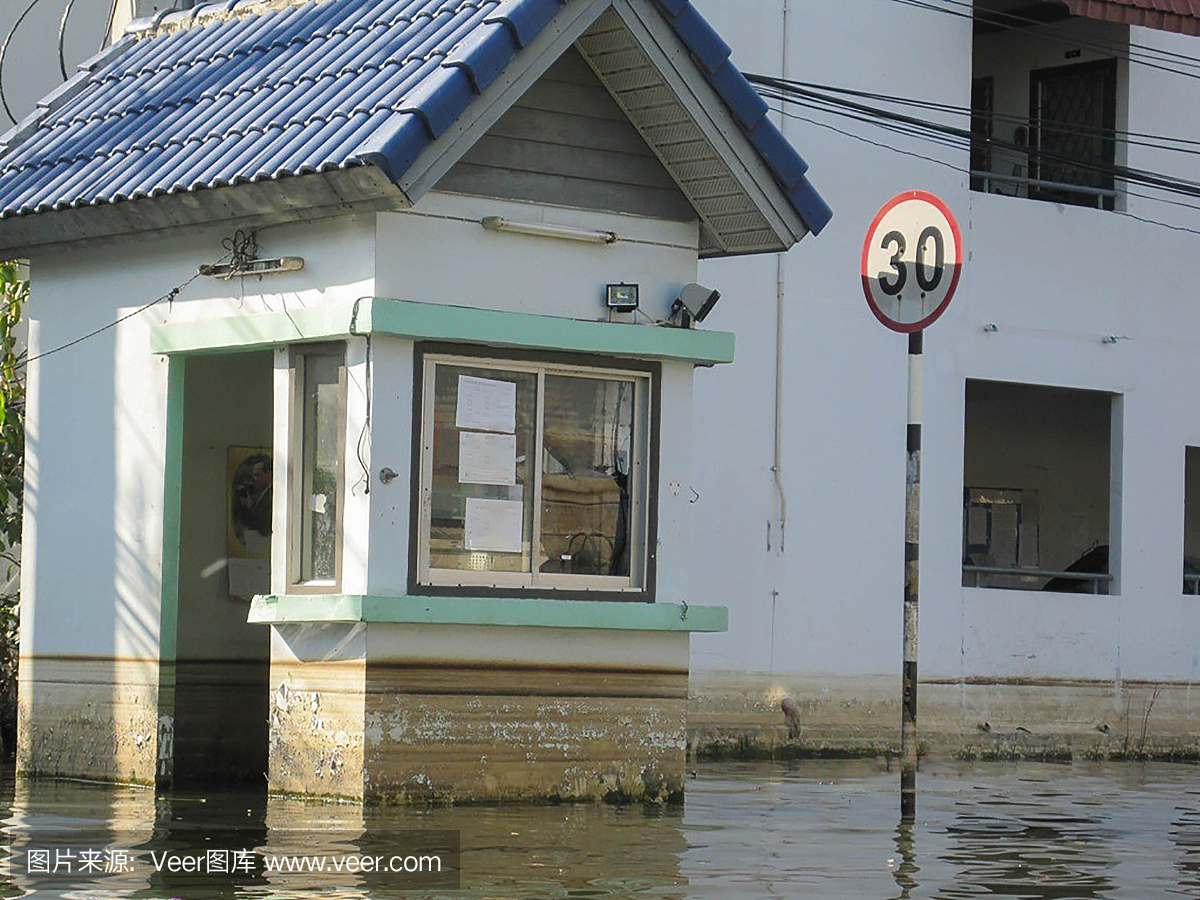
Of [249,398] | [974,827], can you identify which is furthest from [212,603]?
[974,827]

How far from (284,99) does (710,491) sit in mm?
7008

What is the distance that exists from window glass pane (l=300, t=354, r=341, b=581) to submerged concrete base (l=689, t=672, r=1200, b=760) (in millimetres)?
6690

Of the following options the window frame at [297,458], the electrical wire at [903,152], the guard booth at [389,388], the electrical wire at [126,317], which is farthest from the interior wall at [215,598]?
the electrical wire at [903,152]

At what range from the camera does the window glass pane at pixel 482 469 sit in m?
12.0

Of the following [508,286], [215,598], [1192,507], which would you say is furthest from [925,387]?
[1192,507]

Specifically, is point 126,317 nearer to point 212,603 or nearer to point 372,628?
point 212,603

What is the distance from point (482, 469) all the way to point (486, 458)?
6cm

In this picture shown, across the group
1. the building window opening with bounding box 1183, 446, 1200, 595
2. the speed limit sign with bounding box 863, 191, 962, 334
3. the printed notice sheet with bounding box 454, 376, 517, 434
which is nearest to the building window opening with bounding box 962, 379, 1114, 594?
the building window opening with bounding box 1183, 446, 1200, 595

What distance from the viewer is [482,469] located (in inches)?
476

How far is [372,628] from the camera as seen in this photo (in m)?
11.6

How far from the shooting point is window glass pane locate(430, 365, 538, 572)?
11969 millimetres

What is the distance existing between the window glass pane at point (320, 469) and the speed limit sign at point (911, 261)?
2870mm

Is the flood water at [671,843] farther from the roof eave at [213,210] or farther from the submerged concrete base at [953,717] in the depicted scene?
the submerged concrete base at [953,717]

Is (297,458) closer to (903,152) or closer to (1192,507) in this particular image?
(903,152)
